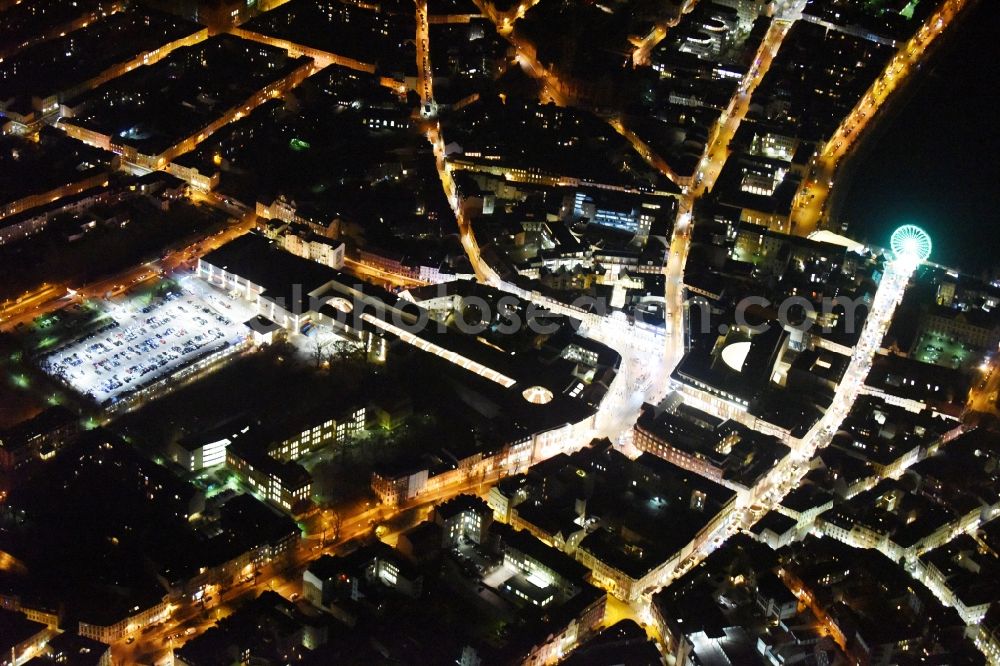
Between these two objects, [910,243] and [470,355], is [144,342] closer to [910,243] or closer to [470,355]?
[470,355]

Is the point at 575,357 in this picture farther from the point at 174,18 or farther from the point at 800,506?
the point at 174,18

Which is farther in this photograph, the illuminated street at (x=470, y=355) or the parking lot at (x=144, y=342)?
the parking lot at (x=144, y=342)

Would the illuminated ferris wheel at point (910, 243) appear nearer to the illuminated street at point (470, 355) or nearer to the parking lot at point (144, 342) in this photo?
the illuminated street at point (470, 355)

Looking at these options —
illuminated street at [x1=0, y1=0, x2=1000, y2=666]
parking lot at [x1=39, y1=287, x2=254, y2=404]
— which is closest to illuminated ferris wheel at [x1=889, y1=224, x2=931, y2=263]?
illuminated street at [x1=0, y1=0, x2=1000, y2=666]

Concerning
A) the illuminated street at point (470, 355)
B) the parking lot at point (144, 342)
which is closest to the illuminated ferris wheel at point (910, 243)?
the illuminated street at point (470, 355)

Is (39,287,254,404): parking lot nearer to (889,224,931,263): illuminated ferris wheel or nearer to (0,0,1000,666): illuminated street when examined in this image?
(0,0,1000,666): illuminated street

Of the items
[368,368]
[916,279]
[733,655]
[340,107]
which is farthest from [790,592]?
[340,107]
